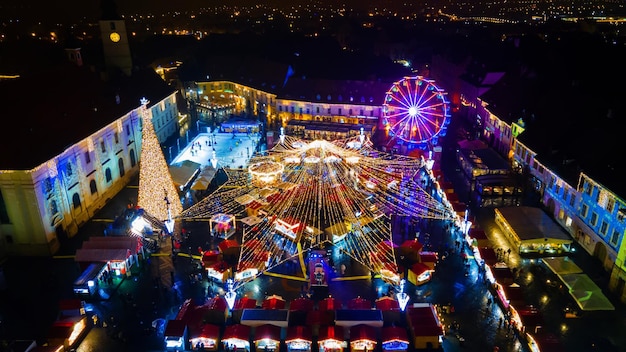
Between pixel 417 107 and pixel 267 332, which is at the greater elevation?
pixel 417 107

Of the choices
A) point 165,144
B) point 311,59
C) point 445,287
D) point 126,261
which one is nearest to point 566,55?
point 311,59

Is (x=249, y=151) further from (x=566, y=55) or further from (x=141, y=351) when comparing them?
(x=566, y=55)

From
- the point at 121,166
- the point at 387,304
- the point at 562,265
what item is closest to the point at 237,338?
the point at 387,304

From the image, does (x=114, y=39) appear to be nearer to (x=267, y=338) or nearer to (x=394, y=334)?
(x=267, y=338)

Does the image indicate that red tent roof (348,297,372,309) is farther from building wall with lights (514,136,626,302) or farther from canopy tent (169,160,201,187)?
canopy tent (169,160,201,187)

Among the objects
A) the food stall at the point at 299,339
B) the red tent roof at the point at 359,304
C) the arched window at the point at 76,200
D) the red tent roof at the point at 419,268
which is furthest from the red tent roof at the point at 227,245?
the arched window at the point at 76,200

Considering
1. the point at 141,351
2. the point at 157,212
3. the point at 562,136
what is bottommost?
the point at 141,351
